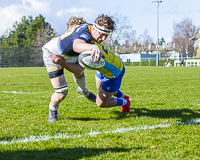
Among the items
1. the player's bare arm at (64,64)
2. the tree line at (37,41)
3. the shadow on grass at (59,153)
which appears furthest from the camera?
the tree line at (37,41)

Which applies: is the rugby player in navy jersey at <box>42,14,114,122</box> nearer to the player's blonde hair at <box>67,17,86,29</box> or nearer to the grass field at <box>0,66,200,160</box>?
the grass field at <box>0,66,200,160</box>

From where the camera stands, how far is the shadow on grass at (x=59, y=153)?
121 inches

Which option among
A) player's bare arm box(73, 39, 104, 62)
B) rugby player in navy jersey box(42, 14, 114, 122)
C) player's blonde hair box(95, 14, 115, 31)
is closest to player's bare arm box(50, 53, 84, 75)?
rugby player in navy jersey box(42, 14, 114, 122)

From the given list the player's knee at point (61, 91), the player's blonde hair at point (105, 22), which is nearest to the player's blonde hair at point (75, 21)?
the player's blonde hair at point (105, 22)

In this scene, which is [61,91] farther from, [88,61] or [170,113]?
[170,113]

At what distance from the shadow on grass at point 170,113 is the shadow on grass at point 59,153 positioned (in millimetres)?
2064

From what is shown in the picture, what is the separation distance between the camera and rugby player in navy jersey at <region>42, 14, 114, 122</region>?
4.05 m

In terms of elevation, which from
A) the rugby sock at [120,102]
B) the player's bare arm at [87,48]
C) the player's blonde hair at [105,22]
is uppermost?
the player's blonde hair at [105,22]

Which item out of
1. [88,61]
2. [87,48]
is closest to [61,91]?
[88,61]

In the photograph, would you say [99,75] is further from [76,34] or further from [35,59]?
[35,59]

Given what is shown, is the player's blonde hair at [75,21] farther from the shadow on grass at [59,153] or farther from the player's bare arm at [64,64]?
the shadow on grass at [59,153]

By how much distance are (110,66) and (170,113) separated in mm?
1658

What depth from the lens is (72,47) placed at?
14.4 ft

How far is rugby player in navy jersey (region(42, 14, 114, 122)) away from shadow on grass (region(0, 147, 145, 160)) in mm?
1211
